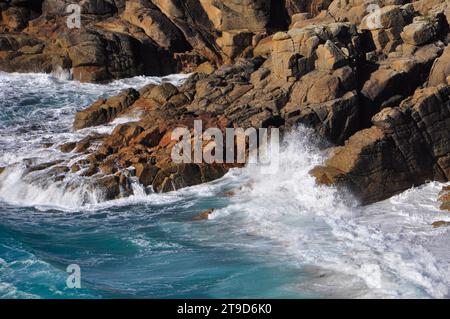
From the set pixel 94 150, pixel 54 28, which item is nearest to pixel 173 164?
pixel 94 150

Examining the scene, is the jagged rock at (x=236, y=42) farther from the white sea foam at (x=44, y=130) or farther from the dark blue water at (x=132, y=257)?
the dark blue water at (x=132, y=257)

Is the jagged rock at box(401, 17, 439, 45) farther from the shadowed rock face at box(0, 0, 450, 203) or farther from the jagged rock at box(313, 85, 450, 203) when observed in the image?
the jagged rock at box(313, 85, 450, 203)

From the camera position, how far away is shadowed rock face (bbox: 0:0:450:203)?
2172 cm

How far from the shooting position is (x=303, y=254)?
54.6 ft

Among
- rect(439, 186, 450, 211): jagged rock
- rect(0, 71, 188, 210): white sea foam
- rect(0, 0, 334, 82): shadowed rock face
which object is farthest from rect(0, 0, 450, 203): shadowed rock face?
rect(439, 186, 450, 211): jagged rock

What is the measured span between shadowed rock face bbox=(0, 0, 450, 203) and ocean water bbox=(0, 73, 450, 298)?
0.71 meters

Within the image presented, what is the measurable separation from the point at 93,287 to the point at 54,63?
72.4 ft

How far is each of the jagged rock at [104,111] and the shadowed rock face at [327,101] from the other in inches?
1.7

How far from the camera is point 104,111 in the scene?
2770 centimetres

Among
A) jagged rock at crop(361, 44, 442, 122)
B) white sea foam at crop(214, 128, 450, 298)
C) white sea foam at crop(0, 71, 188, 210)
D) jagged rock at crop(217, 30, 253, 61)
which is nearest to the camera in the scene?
white sea foam at crop(214, 128, 450, 298)

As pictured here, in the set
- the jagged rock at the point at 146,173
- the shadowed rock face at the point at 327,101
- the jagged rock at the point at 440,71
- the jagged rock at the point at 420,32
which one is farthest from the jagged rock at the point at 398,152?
the jagged rock at the point at 146,173

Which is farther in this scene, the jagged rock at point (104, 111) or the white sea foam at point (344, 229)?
the jagged rock at point (104, 111)

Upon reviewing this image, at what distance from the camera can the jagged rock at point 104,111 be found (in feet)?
89.9
